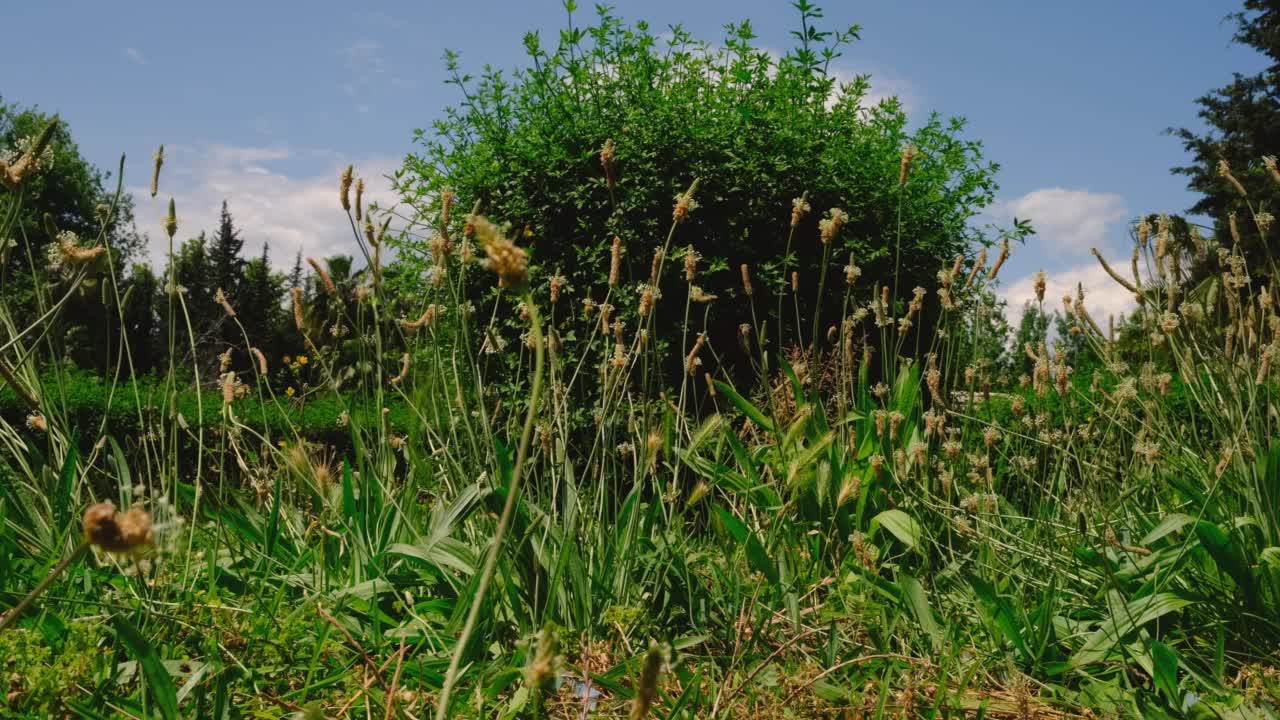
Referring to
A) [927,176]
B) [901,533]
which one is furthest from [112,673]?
[927,176]

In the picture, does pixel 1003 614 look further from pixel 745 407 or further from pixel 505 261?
pixel 505 261

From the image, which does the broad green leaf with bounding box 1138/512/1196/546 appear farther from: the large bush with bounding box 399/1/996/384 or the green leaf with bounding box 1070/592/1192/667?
the large bush with bounding box 399/1/996/384

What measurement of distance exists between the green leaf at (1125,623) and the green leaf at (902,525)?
0.50 m

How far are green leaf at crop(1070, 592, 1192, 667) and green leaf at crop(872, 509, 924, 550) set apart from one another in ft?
1.64

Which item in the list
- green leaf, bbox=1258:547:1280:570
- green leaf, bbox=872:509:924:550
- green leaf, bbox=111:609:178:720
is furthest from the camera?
green leaf, bbox=872:509:924:550

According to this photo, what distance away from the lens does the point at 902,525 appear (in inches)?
107

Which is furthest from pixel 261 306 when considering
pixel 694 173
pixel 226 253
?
pixel 694 173

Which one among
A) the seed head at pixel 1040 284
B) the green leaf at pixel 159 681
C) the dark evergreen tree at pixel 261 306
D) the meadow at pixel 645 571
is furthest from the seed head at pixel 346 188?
the dark evergreen tree at pixel 261 306

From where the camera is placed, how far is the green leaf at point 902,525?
2611 millimetres

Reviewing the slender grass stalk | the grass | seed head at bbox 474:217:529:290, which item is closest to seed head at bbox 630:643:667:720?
the slender grass stalk

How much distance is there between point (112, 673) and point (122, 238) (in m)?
38.6

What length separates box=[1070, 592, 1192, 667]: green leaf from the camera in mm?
2279

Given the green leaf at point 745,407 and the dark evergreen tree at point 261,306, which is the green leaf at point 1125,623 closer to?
the green leaf at point 745,407

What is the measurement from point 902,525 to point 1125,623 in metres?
0.64
